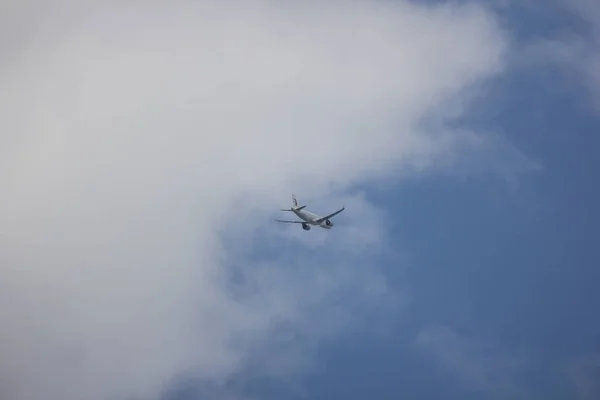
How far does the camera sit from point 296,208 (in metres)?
168

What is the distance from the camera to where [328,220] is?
176m

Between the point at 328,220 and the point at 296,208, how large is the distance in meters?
10.7
